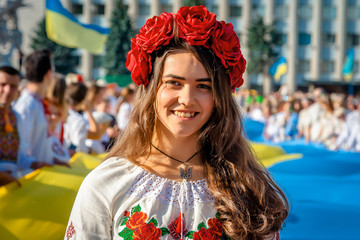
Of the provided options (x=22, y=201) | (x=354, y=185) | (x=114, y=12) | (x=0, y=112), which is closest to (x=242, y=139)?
(x=22, y=201)

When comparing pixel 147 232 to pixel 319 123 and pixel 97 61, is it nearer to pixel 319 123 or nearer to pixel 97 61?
pixel 319 123

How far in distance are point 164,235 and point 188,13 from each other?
94 cm

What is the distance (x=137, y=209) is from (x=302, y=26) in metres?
51.7

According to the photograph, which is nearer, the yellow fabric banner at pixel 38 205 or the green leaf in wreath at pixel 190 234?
the green leaf in wreath at pixel 190 234

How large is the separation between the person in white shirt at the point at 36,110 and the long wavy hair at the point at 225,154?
102 inches

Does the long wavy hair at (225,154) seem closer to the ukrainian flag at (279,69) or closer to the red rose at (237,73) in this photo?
the red rose at (237,73)

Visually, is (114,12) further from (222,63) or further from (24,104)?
(222,63)

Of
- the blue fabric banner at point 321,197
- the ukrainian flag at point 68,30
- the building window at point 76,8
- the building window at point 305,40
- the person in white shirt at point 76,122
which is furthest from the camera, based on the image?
the building window at point 76,8

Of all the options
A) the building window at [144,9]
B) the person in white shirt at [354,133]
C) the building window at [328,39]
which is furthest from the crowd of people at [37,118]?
the building window at [328,39]

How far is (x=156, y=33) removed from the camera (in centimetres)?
199

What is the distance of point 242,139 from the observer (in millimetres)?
2244

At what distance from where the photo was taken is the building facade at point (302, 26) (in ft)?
165

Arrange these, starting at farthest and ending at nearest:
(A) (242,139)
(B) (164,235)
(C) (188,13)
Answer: (A) (242,139), (C) (188,13), (B) (164,235)

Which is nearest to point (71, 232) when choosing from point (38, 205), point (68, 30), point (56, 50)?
point (38, 205)
